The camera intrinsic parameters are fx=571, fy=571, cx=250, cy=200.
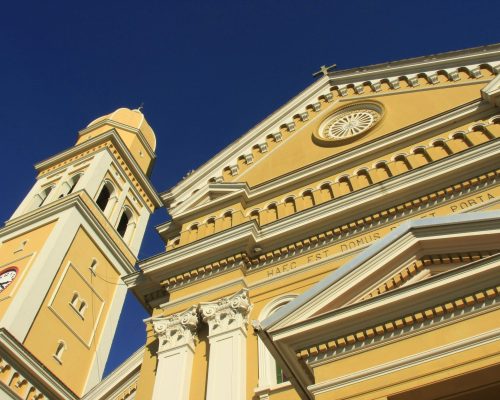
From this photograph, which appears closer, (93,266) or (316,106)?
(316,106)

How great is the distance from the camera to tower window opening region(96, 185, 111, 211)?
33688mm

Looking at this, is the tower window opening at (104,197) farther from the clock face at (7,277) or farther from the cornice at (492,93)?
the cornice at (492,93)

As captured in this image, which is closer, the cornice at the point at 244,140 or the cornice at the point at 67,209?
the cornice at the point at 244,140

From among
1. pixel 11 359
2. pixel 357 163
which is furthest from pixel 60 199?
pixel 357 163

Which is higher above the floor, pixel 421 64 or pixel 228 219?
pixel 421 64

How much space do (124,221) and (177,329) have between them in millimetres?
22897

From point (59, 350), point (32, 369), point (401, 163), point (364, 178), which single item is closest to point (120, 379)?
point (32, 369)

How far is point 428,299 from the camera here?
24.7 ft

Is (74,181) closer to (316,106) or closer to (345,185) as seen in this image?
(316,106)

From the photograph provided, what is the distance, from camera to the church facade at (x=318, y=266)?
295 inches

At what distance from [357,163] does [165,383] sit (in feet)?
26.8

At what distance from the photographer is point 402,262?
8.54 m

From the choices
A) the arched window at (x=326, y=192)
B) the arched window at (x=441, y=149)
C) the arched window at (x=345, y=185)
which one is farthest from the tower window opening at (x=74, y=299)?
the arched window at (x=441, y=149)

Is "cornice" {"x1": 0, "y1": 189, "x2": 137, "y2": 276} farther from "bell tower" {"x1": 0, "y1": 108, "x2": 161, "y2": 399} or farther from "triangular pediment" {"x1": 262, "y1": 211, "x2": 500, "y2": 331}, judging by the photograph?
"triangular pediment" {"x1": 262, "y1": 211, "x2": 500, "y2": 331}
